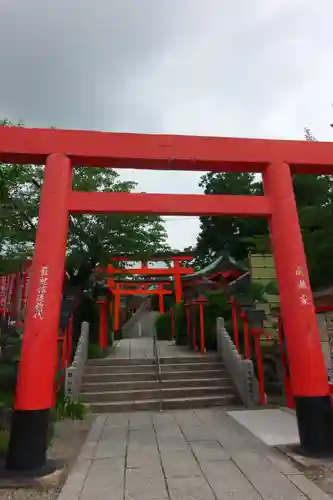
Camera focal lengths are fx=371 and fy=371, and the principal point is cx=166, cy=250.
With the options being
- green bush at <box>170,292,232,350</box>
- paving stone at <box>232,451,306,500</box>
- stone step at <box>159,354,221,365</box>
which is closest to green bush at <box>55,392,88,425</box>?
stone step at <box>159,354,221,365</box>

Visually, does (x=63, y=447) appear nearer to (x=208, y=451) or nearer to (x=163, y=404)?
(x=208, y=451)

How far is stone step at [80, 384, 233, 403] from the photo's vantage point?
28.3 ft

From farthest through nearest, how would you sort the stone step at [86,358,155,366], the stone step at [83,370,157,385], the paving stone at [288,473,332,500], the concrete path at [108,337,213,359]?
the concrete path at [108,337,213,359] → the stone step at [86,358,155,366] → the stone step at [83,370,157,385] → the paving stone at [288,473,332,500]

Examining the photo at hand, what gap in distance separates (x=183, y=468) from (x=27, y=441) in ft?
5.62

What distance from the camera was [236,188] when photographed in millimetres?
25859

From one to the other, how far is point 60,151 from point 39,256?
4.99 ft

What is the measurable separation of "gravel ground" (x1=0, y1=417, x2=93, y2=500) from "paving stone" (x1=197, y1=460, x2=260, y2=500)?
1506mm

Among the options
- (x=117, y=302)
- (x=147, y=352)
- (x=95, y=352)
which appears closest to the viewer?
(x=95, y=352)

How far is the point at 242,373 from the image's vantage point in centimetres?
872

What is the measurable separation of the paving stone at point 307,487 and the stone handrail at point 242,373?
4.69 meters

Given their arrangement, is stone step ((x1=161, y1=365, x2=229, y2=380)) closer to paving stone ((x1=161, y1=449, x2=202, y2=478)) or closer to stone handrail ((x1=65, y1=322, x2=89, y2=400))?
stone handrail ((x1=65, y1=322, x2=89, y2=400))

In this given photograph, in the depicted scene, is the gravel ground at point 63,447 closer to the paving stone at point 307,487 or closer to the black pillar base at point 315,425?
the paving stone at point 307,487

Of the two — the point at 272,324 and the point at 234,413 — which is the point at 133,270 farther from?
the point at 234,413

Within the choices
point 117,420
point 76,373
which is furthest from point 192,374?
point 117,420
